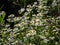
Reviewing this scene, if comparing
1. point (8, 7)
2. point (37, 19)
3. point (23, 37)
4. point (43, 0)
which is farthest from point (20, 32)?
point (8, 7)

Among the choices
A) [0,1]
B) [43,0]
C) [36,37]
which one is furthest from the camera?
[0,1]

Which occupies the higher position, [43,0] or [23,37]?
[43,0]

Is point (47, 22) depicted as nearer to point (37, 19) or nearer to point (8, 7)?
point (37, 19)

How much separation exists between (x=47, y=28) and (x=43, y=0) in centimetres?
57

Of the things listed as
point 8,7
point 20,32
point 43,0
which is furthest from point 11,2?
point 20,32

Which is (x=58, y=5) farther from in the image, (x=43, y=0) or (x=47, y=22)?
(x=47, y=22)

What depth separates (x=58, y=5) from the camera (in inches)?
108

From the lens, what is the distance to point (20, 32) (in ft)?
7.55

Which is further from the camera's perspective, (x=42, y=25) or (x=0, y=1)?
(x=0, y=1)

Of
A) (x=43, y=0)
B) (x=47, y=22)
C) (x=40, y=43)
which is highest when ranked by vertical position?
(x=43, y=0)

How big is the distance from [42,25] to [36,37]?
15 centimetres

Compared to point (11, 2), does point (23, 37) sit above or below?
below

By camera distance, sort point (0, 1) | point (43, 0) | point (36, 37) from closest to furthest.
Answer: point (36, 37)
point (43, 0)
point (0, 1)

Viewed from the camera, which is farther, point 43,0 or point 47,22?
point 43,0
